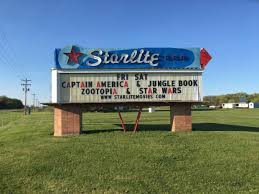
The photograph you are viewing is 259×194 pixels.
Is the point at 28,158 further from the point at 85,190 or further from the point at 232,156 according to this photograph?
the point at 232,156

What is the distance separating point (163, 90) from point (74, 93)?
4240mm

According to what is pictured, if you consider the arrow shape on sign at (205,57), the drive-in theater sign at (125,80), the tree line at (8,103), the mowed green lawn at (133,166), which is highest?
the tree line at (8,103)

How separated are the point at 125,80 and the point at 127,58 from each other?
3.43 ft

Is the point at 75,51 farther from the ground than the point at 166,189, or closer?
farther from the ground

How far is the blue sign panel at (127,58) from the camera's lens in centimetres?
1841

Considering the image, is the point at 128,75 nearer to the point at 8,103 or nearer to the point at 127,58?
the point at 127,58

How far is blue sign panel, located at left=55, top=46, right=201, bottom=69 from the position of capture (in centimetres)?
1841

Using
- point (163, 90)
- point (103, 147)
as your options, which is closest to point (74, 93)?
point (163, 90)

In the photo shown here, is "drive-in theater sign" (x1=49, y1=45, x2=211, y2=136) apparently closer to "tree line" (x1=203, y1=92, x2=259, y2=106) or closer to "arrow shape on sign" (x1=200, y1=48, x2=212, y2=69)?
"arrow shape on sign" (x1=200, y1=48, x2=212, y2=69)

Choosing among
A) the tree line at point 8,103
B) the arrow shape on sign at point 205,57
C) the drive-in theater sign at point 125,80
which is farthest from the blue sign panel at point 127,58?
the tree line at point 8,103

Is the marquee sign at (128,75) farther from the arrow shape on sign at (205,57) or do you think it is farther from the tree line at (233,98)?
the tree line at (233,98)

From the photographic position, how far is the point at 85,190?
Answer: 842cm

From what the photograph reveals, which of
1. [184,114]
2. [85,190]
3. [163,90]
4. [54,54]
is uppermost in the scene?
[54,54]

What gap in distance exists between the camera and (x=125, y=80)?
1888cm
